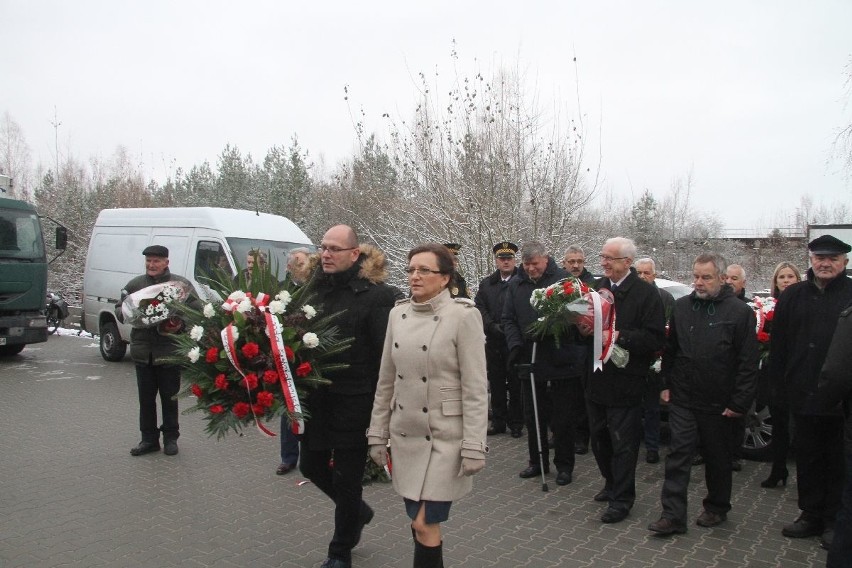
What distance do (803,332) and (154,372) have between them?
6.10 m

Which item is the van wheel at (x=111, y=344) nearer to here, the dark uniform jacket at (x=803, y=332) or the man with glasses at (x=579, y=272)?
the man with glasses at (x=579, y=272)

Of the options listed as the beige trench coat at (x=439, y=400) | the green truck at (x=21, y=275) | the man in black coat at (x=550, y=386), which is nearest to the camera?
the beige trench coat at (x=439, y=400)

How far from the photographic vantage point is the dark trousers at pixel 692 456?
536 cm

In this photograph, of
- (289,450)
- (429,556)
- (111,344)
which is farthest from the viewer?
(111,344)

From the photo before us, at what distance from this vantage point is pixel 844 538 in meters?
4.19

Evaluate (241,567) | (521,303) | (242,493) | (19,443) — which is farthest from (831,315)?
(19,443)

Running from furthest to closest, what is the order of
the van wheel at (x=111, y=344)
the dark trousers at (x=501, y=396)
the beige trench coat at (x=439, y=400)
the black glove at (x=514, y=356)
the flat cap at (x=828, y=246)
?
1. the van wheel at (x=111, y=344)
2. the dark trousers at (x=501, y=396)
3. the black glove at (x=514, y=356)
4. the flat cap at (x=828, y=246)
5. the beige trench coat at (x=439, y=400)

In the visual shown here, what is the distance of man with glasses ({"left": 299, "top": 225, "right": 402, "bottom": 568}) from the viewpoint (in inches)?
176

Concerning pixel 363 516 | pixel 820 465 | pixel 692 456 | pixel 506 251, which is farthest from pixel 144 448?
pixel 820 465

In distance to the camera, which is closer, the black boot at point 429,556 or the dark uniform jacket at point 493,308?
the black boot at point 429,556

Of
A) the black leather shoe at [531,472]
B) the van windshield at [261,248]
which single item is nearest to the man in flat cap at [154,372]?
the black leather shoe at [531,472]

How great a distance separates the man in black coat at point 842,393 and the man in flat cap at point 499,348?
13.3ft

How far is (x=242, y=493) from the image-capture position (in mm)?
6348

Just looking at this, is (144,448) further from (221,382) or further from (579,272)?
(579,272)
